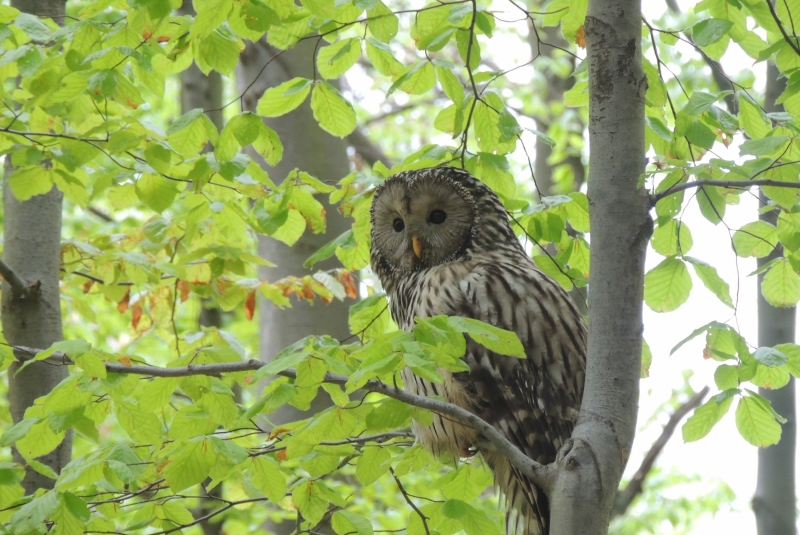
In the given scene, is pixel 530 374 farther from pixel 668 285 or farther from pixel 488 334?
pixel 488 334

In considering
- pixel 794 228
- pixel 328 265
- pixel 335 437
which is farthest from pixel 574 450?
pixel 328 265

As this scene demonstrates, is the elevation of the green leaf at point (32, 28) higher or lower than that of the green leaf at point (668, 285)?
higher

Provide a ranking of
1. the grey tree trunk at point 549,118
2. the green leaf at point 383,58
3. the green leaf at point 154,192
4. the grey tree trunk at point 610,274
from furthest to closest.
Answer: the grey tree trunk at point 549,118 < the green leaf at point 154,192 < the green leaf at point 383,58 < the grey tree trunk at point 610,274

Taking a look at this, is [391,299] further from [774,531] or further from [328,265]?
[774,531]

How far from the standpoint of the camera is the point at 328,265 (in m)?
4.53

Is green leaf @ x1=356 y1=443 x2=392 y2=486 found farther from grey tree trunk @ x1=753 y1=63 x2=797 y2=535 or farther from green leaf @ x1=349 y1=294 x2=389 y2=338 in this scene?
grey tree trunk @ x1=753 y1=63 x2=797 y2=535

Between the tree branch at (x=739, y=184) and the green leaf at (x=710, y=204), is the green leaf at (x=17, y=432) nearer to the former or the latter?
the tree branch at (x=739, y=184)

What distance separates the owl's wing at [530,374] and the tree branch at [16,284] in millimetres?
1860

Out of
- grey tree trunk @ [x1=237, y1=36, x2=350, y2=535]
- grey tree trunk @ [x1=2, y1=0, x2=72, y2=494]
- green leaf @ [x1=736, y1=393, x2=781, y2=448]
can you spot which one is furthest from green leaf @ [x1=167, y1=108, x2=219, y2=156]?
green leaf @ [x1=736, y1=393, x2=781, y2=448]

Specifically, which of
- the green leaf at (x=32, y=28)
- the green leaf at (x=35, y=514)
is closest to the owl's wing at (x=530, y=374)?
the green leaf at (x=35, y=514)

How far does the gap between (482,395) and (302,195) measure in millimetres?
1049

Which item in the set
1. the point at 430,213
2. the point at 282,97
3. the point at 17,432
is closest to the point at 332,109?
the point at 282,97

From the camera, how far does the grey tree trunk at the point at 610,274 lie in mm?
1952

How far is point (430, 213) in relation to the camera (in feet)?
11.4
